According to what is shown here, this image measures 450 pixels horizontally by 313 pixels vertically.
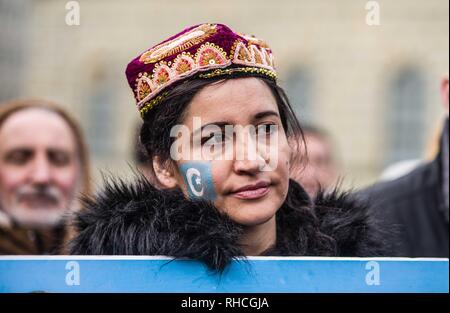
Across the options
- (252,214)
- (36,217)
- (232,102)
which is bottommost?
(36,217)

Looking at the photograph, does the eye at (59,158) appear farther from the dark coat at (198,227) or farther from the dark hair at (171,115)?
the dark hair at (171,115)

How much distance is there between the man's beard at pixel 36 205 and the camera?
11.2 feet

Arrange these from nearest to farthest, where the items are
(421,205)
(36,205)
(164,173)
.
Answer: (164,173) < (36,205) < (421,205)

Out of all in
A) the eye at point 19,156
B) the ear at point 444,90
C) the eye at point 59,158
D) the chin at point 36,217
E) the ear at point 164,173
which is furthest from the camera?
the eye at point 59,158

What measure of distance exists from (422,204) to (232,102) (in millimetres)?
1929

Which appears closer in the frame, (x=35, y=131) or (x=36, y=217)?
(x=36, y=217)

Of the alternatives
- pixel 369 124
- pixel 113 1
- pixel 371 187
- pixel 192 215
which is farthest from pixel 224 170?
pixel 369 124

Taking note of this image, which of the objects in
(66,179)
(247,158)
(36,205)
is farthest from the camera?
(66,179)

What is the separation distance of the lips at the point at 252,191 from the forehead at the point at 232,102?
0.43 feet

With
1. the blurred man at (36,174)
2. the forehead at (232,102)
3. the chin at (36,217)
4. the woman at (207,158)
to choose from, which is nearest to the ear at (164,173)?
the woman at (207,158)

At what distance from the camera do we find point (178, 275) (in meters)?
2.12

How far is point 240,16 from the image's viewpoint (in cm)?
1811

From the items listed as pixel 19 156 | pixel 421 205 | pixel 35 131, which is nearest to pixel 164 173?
pixel 19 156

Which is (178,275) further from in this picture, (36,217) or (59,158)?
(59,158)
